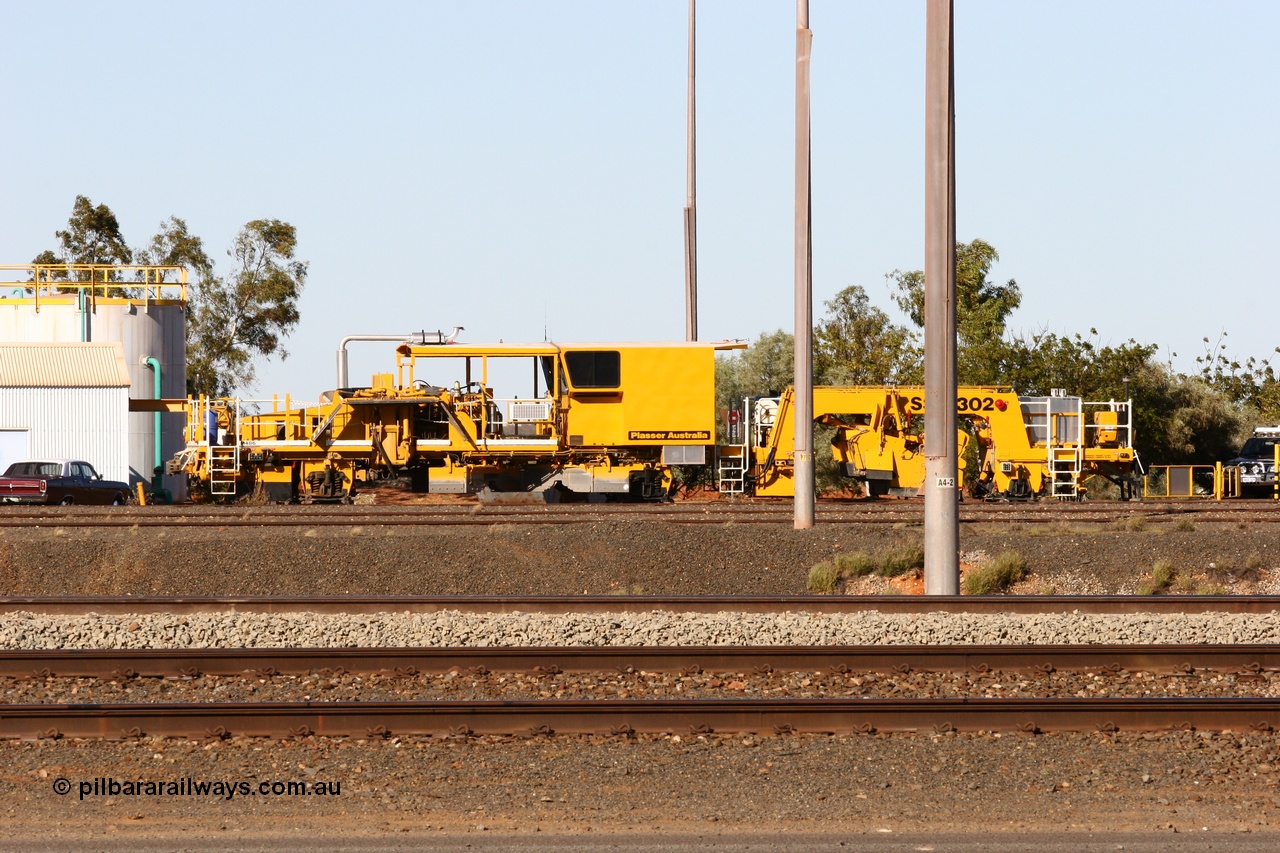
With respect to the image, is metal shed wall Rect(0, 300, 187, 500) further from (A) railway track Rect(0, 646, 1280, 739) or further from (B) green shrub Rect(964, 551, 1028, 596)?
(A) railway track Rect(0, 646, 1280, 739)

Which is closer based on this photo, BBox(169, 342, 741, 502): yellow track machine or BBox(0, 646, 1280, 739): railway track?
BBox(0, 646, 1280, 739): railway track

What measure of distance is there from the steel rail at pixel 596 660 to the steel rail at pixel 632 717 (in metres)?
1.57

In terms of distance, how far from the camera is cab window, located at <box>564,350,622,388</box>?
87.0ft

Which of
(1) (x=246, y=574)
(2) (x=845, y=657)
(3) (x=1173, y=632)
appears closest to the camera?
(2) (x=845, y=657)

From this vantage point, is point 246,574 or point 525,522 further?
point 525,522

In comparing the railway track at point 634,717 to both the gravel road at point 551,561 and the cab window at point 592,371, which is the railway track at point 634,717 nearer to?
the gravel road at point 551,561

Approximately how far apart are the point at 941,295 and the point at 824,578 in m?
3.55

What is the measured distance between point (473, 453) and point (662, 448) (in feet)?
11.3

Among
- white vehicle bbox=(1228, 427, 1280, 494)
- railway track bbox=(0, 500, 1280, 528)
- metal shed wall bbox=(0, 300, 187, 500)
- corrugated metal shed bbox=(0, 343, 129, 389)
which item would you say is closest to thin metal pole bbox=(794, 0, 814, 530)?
railway track bbox=(0, 500, 1280, 528)

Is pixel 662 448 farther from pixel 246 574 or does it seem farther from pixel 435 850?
pixel 435 850

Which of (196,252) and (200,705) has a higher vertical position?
(196,252)

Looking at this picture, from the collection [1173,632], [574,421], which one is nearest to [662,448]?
[574,421]

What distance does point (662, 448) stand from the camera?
2689cm

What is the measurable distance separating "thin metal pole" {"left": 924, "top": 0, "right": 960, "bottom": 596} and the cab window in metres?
12.5
